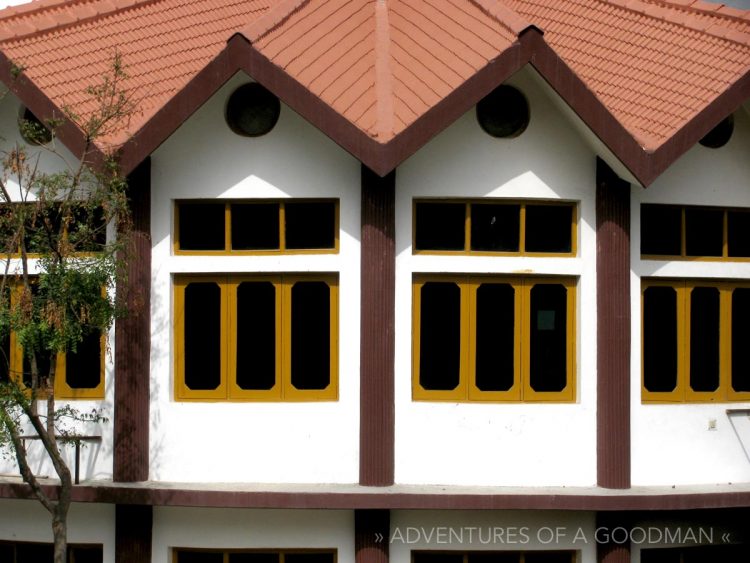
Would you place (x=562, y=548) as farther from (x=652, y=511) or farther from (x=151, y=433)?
(x=151, y=433)

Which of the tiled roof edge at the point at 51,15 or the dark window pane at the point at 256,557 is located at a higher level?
the tiled roof edge at the point at 51,15

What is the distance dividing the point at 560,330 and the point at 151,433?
469cm

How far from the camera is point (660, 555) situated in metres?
12.6

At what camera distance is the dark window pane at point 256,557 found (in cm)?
1211

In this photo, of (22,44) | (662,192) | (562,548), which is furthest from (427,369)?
(22,44)

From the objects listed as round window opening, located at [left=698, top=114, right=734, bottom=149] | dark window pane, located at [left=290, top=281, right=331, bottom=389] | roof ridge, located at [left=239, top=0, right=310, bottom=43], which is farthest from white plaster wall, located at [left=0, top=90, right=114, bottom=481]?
round window opening, located at [left=698, top=114, right=734, bottom=149]

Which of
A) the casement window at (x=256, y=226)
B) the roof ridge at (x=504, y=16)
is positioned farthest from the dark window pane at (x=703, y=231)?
the casement window at (x=256, y=226)

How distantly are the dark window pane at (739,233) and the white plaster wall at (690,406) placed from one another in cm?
17

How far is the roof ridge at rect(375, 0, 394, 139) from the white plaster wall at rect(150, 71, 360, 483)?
714 mm

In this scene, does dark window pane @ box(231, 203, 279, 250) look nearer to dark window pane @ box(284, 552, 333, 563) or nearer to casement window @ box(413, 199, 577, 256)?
casement window @ box(413, 199, 577, 256)

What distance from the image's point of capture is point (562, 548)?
12.1 metres

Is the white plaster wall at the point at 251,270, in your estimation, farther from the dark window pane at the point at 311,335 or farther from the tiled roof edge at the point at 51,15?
the tiled roof edge at the point at 51,15

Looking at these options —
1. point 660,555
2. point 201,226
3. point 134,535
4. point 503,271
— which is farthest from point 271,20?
point 660,555

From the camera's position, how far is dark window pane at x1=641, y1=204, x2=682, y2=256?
12.5 m
